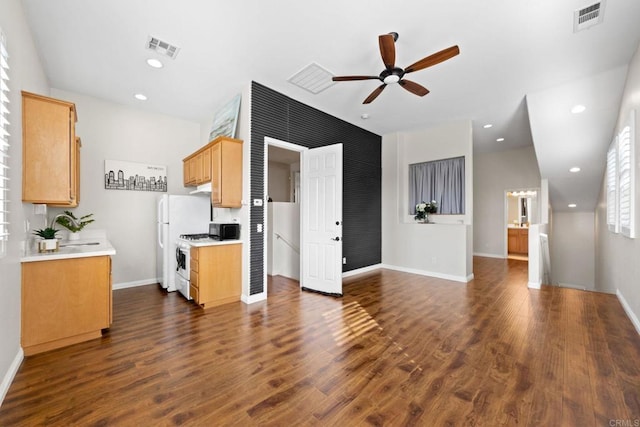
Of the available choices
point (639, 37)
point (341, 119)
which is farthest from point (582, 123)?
point (341, 119)

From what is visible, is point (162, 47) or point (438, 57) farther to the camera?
point (162, 47)

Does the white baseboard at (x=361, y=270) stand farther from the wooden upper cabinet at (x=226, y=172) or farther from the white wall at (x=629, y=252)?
the white wall at (x=629, y=252)

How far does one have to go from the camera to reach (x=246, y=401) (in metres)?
1.78

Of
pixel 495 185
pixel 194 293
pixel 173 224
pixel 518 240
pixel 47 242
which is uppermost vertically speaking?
pixel 495 185

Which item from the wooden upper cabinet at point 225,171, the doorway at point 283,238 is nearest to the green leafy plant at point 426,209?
the doorway at point 283,238

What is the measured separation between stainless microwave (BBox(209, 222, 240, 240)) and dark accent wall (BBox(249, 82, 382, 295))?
28 cm

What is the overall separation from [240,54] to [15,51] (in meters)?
1.94

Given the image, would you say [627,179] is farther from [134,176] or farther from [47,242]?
[134,176]

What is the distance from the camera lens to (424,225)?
219 inches

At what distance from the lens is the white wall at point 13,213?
6.21 feet

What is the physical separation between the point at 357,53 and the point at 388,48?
0.67 m

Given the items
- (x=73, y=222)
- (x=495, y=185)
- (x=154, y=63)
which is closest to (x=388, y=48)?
(x=154, y=63)

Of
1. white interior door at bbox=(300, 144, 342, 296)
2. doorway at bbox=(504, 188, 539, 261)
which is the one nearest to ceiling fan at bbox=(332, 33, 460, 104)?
white interior door at bbox=(300, 144, 342, 296)

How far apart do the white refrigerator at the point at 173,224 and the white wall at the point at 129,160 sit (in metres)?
0.30
